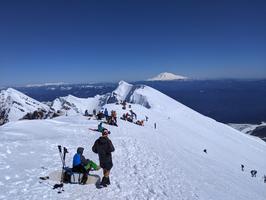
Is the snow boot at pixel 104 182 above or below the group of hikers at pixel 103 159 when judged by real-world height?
below

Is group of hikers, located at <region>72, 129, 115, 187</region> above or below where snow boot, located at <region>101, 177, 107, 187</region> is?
above

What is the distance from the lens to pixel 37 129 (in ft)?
83.6

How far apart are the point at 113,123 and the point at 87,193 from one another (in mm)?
23399

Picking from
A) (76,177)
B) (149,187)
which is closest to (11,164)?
(76,177)

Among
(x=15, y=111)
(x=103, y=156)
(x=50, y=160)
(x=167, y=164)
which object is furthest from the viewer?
(x=15, y=111)

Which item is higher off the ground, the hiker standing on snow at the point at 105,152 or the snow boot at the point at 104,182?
the hiker standing on snow at the point at 105,152

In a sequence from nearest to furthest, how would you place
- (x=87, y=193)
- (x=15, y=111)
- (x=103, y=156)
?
(x=87, y=193), (x=103, y=156), (x=15, y=111)

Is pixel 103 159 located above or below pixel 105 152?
below

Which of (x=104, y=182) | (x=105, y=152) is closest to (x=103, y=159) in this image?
(x=105, y=152)

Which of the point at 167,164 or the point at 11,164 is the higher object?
the point at 11,164

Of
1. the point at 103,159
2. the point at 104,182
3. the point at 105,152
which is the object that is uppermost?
the point at 105,152

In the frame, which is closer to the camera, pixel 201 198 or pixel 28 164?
pixel 201 198

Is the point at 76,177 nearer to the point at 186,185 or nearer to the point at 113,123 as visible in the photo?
the point at 186,185

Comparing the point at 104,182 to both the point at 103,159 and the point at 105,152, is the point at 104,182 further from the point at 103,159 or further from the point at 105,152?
the point at 105,152
